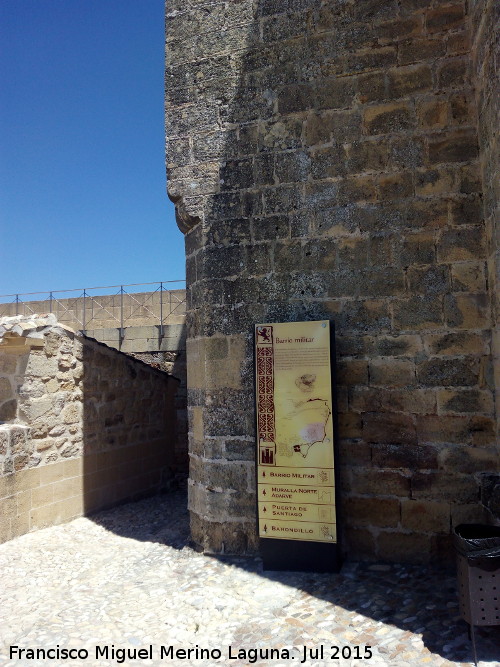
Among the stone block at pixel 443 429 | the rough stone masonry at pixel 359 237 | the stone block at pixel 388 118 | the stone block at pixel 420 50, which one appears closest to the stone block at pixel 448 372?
the rough stone masonry at pixel 359 237

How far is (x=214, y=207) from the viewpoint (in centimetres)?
459

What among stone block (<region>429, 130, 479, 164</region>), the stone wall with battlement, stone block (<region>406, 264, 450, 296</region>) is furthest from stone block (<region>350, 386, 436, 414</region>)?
the stone wall with battlement

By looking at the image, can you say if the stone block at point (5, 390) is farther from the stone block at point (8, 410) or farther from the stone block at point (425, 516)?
the stone block at point (425, 516)

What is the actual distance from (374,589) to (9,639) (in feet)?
7.69

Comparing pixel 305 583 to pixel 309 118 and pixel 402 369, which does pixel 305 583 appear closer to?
pixel 402 369

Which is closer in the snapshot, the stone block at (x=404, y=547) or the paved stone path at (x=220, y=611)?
the paved stone path at (x=220, y=611)

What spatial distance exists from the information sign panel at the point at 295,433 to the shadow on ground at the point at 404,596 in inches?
11.8

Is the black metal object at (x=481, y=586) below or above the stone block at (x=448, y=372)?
below

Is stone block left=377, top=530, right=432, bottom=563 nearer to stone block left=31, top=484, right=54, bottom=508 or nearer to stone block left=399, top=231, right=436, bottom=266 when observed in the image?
stone block left=399, top=231, right=436, bottom=266

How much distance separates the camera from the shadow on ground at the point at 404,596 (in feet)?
9.29

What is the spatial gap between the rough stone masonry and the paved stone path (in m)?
0.39

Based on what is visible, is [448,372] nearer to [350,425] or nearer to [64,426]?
[350,425]

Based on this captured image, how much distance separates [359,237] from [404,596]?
261 cm

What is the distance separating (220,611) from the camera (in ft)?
11.2
